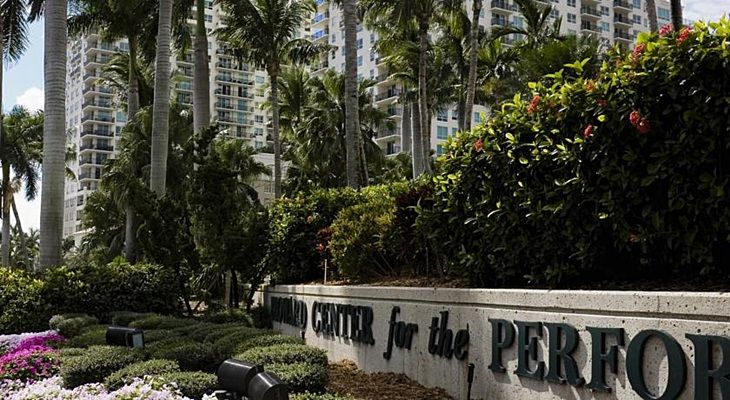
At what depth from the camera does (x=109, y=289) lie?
49.0 feet

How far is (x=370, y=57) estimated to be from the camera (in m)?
75.9

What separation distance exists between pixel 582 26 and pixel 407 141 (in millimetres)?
43634

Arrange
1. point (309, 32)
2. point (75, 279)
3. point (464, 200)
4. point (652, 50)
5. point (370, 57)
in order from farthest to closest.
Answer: point (309, 32)
point (370, 57)
point (75, 279)
point (464, 200)
point (652, 50)

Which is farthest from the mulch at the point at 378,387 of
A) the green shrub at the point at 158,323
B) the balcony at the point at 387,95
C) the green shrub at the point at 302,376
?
the balcony at the point at 387,95

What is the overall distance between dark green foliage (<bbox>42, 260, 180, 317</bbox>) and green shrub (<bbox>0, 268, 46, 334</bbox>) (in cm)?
17

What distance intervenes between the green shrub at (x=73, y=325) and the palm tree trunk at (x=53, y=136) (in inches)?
193

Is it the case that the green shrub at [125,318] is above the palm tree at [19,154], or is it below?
below

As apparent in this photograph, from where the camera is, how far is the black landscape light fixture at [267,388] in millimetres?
4996

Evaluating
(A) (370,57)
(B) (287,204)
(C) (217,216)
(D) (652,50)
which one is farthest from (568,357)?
(A) (370,57)

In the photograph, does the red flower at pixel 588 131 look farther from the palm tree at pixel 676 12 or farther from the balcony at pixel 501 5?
the balcony at pixel 501 5

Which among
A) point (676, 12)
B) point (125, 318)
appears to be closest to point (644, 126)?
point (125, 318)

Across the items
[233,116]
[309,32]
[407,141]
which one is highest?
[309,32]

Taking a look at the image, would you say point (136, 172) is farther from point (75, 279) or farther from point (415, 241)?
point (415, 241)

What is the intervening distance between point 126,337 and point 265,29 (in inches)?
870
